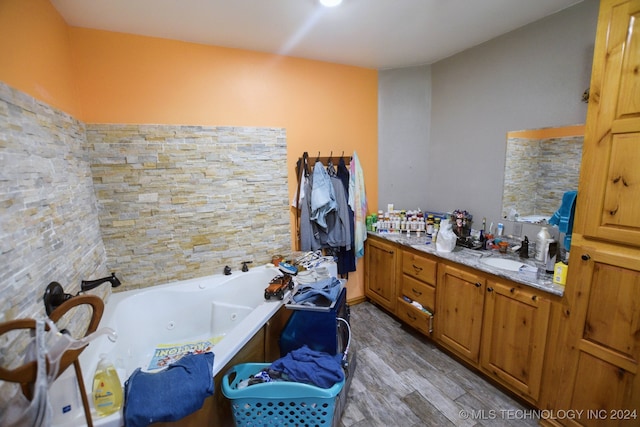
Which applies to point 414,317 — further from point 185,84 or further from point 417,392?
point 185,84

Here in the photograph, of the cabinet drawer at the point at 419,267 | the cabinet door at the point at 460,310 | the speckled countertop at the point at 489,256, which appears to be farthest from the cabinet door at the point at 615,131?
the cabinet drawer at the point at 419,267

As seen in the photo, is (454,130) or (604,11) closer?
(604,11)

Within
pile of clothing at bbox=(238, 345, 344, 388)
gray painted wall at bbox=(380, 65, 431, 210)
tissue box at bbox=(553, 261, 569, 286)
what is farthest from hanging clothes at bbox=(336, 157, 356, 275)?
tissue box at bbox=(553, 261, 569, 286)

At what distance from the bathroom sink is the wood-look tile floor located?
83cm

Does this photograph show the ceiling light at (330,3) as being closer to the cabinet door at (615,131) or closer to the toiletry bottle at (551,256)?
the cabinet door at (615,131)

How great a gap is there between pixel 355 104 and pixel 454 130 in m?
1.00

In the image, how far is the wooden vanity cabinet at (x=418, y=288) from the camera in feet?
7.12

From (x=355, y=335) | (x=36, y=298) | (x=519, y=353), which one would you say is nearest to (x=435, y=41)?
(x=519, y=353)

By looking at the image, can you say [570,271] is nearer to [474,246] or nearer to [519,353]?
[519,353]

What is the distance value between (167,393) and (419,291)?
1928 millimetres

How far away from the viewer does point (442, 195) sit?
8.99ft

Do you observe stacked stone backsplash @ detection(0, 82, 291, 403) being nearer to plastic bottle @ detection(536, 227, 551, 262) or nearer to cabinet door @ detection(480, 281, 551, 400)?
cabinet door @ detection(480, 281, 551, 400)

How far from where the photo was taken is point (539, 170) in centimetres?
194

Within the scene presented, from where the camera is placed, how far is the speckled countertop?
4.92 feet
